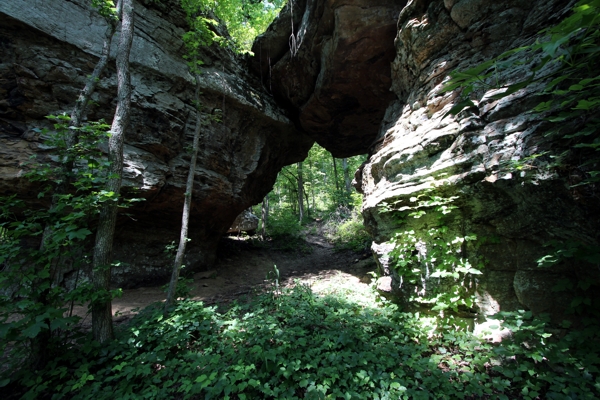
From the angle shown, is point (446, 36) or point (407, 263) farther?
point (446, 36)

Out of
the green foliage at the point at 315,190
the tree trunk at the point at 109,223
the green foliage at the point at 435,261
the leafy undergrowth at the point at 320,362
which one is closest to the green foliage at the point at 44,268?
the tree trunk at the point at 109,223

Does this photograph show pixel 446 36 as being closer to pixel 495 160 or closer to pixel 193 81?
pixel 495 160

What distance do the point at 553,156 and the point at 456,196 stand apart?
50.4 inches

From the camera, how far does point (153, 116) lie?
7.18 meters

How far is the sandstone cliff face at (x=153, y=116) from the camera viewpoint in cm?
553

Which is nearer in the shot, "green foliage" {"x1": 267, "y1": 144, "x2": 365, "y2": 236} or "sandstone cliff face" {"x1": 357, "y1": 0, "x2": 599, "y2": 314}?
"sandstone cliff face" {"x1": 357, "y1": 0, "x2": 599, "y2": 314}

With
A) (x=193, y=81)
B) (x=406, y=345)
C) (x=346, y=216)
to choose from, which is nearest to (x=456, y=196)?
(x=406, y=345)

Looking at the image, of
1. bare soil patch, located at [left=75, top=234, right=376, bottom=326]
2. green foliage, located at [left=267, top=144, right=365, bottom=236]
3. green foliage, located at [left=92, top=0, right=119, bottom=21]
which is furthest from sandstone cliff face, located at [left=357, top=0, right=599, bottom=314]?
green foliage, located at [left=267, top=144, right=365, bottom=236]

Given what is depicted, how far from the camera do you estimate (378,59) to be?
7.60 metres

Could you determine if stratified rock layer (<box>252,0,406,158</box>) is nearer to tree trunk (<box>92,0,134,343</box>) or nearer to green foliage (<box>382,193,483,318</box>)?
green foliage (<box>382,193,483,318</box>)

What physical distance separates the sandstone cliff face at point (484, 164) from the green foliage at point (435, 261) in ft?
0.47

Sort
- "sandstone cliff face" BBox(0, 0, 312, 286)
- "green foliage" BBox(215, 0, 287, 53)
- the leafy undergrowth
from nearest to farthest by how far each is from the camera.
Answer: the leafy undergrowth
"sandstone cliff face" BBox(0, 0, 312, 286)
"green foliage" BBox(215, 0, 287, 53)

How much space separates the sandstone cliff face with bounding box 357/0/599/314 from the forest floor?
3.03 m

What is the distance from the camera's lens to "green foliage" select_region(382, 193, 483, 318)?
3.83 m
